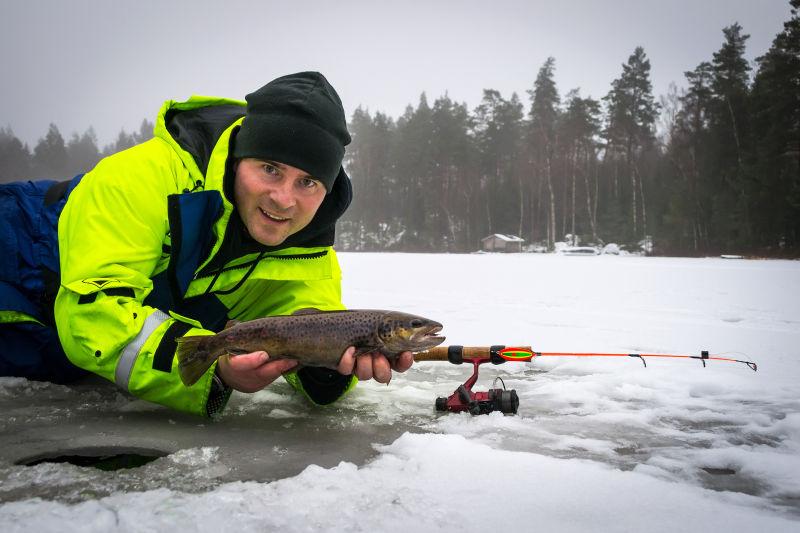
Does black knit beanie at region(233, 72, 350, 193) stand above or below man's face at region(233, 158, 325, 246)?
above

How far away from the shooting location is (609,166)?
172 ft

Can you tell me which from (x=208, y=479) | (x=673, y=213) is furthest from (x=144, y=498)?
(x=673, y=213)

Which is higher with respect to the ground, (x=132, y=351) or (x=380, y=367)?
(x=132, y=351)

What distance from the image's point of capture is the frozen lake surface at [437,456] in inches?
69.1

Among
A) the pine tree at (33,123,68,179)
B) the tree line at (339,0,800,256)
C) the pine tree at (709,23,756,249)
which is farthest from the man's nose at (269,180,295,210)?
the pine tree at (33,123,68,179)

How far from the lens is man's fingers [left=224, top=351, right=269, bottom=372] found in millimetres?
2387

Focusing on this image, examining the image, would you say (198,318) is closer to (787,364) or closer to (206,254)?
(206,254)

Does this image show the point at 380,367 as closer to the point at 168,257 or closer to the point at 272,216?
the point at 272,216

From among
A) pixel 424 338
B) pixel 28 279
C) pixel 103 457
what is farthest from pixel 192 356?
pixel 28 279

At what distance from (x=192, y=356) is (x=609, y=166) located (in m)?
56.2

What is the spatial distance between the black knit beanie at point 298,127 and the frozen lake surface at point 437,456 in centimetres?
157

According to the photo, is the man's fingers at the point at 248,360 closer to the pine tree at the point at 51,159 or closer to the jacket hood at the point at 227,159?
the jacket hood at the point at 227,159

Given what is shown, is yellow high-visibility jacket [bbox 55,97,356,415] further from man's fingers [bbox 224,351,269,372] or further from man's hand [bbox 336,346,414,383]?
man's hand [bbox 336,346,414,383]

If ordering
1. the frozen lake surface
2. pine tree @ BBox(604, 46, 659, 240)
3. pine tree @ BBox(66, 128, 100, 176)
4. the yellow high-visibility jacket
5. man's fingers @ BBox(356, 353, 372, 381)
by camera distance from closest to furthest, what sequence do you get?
the frozen lake surface, the yellow high-visibility jacket, man's fingers @ BBox(356, 353, 372, 381), pine tree @ BBox(604, 46, 659, 240), pine tree @ BBox(66, 128, 100, 176)
